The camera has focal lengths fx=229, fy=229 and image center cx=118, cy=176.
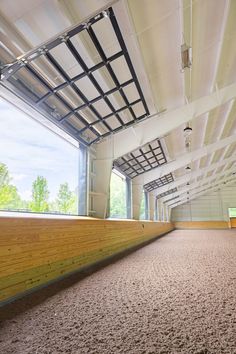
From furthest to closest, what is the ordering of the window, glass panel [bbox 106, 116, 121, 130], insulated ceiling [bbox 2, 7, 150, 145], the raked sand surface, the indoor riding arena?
the window → glass panel [bbox 106, 116, 121, 130] → insulated ceiling [bbox 2, 7, 150, 145] → the indoor riding arena → the raked sand surface

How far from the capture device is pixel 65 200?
4.79 meters

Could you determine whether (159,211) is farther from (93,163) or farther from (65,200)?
(65,200)

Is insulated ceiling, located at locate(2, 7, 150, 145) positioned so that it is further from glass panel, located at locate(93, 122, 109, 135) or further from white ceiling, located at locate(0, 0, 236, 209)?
glass panel, located at locate(93, 122, 109, 135)

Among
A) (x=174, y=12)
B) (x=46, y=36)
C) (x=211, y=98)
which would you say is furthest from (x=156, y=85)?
(x=46, y=36)

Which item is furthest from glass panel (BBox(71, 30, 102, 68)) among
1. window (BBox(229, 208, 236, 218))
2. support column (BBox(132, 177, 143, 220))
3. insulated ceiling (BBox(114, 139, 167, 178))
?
window (BBox(229, 208, 236, 218))

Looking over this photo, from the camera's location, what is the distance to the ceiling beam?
5.58m

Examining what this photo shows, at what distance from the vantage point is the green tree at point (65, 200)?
4.58m

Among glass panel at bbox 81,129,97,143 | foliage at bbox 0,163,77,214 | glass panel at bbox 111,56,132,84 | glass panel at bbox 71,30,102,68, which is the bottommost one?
foliage at bbox 0,163,77,214

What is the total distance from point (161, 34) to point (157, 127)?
2640 millimetres

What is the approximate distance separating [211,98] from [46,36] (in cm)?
425

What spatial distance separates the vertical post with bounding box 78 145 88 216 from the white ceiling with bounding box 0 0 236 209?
6.28 ft

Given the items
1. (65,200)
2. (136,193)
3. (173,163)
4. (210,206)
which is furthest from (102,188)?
(210,206)

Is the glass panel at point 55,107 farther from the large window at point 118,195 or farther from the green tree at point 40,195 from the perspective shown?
the large window at point 118,195

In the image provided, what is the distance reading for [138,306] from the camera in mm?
2006
